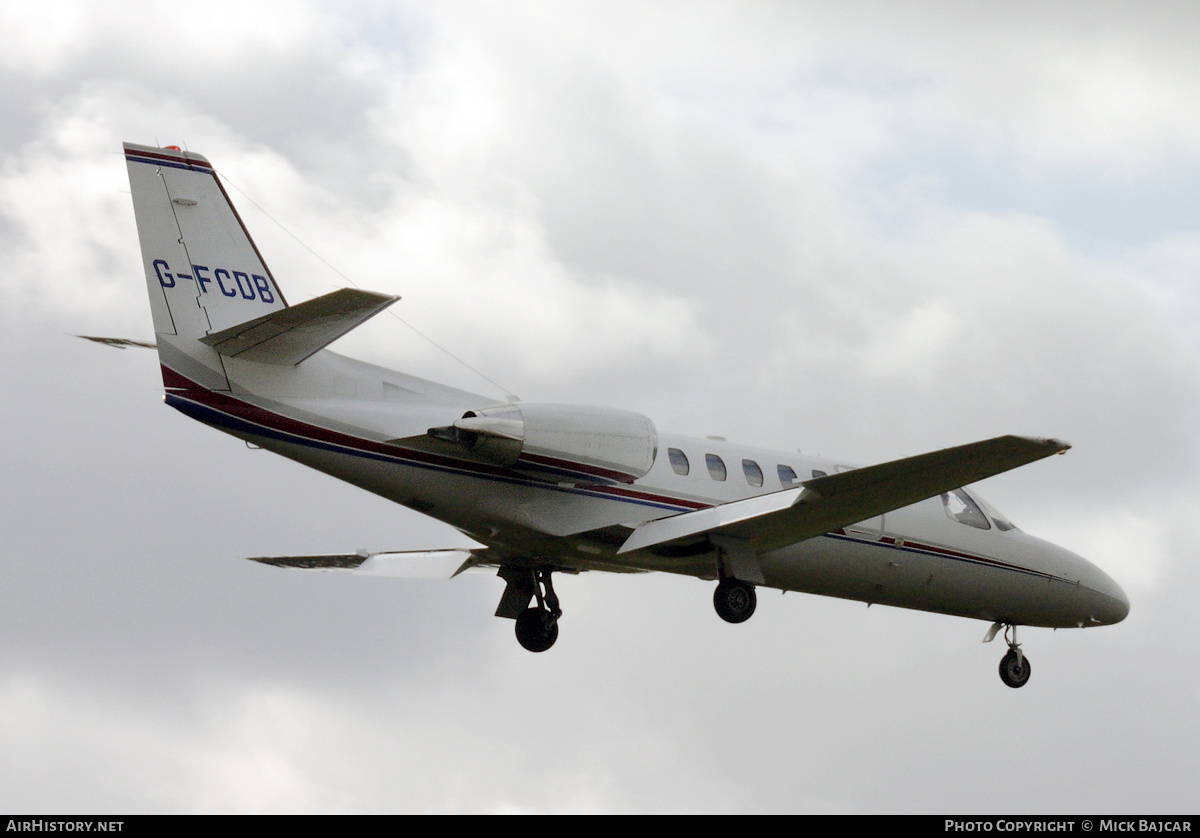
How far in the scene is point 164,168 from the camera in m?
19.9

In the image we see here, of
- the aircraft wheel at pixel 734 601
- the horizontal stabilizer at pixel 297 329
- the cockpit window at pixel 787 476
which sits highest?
the cockpit window at pixel 787 476

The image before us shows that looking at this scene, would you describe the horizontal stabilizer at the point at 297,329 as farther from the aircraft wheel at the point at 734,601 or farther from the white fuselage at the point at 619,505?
the aircraft wheel at the point at 734,601

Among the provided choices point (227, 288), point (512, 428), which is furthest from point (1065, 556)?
point (227, 288)

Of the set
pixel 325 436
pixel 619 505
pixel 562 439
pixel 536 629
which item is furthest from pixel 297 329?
pixel 536 629

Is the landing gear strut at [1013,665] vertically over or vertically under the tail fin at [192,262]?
under

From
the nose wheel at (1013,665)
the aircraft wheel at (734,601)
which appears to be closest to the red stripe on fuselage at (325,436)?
the aircraft wheel at (734,601)

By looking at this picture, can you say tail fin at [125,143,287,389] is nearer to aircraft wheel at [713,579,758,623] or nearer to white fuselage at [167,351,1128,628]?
white fuselage at [167,351,1128,628]

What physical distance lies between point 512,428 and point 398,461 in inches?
63.5

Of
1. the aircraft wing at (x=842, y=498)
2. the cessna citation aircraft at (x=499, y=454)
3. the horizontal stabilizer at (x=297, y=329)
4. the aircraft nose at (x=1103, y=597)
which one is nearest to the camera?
the horizontal stabilizer at (x=297, y=329)

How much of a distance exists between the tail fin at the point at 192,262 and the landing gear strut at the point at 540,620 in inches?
262

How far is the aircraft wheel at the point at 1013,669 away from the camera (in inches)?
1018

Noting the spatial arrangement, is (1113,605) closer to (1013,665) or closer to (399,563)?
(1013,665)
